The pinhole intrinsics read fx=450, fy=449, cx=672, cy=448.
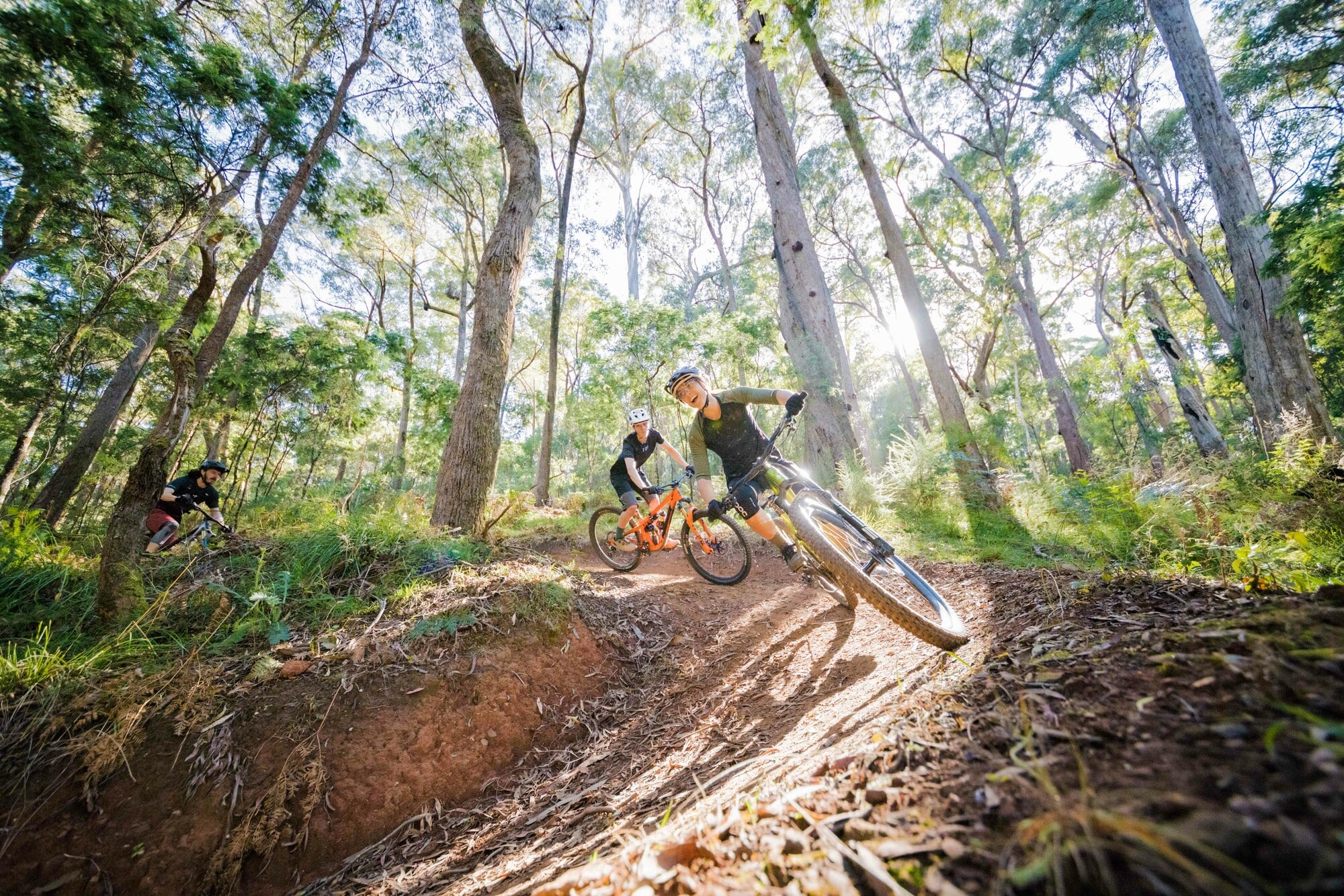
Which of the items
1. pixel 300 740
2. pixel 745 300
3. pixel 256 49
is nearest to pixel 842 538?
pixel 300 740

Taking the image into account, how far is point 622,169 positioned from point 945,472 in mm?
18863

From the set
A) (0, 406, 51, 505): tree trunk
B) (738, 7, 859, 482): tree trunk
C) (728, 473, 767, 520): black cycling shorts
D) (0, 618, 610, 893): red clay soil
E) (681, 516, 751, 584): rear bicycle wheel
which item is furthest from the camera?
(738, 7, 859, 482): tree trunk

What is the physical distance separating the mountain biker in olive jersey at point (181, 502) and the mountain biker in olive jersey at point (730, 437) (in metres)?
6.23

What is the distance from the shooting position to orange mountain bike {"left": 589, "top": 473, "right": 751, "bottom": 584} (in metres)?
5.23

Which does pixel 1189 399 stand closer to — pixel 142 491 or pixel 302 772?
pixel 302 772

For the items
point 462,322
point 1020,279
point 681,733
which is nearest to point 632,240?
point 462,322

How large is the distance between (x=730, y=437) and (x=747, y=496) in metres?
0.60

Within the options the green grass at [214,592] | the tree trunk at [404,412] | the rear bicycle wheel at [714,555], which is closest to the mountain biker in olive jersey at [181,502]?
the green grass at [214,592]

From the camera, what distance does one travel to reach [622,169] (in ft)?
64.8

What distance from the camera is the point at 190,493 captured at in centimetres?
661

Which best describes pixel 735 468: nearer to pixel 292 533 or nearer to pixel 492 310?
pixel 492 310

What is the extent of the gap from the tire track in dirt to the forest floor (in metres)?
0.02

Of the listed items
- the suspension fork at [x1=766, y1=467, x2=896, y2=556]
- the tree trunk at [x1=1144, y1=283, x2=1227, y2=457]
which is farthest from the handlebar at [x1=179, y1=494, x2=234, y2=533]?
the tree trunk at [x1=1144, y1=283, x2=1227, y2=457]

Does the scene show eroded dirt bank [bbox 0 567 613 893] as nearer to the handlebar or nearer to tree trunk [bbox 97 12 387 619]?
tree trunk [bbox 97 12 387 619]
